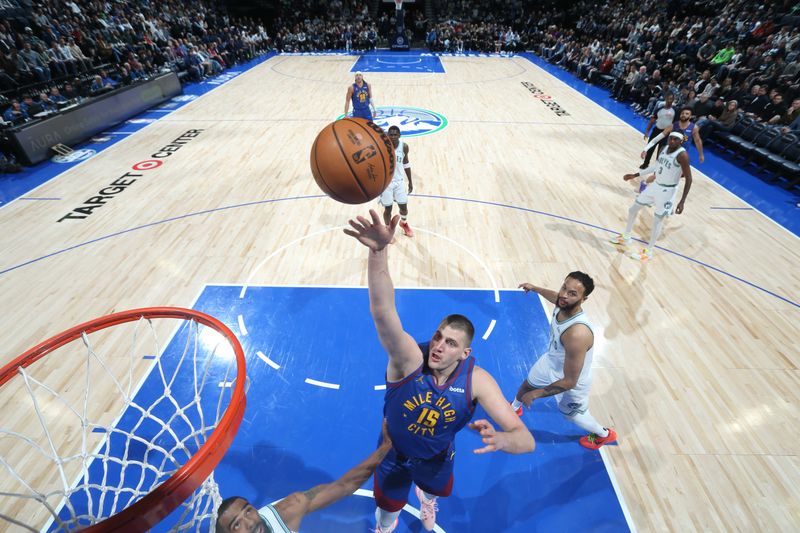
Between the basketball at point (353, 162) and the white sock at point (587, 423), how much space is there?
93.5 inches

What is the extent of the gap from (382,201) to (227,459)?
3833mm

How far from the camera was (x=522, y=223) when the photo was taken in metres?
6.76

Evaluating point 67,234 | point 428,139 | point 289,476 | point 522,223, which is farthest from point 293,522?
point 428,139

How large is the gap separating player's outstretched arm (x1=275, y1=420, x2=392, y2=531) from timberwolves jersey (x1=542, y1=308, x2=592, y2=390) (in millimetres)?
Result: 1454

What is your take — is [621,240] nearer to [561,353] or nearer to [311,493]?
[561,353]

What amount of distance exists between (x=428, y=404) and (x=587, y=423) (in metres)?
1.96

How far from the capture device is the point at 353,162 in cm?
281

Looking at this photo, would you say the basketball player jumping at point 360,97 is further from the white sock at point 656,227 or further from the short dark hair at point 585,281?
the short dark hair at point 585,281

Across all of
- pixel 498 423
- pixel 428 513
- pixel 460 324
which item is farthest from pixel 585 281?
pixel 428 513

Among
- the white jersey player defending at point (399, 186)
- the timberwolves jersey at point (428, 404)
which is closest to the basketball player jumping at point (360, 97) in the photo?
the white jersey player defending at point (399, 186)

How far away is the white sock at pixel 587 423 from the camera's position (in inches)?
130

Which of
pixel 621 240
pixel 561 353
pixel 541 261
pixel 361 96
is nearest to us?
pixel 561 353

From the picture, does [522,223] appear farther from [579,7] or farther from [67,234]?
[579,7]

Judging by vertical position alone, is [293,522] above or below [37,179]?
above
